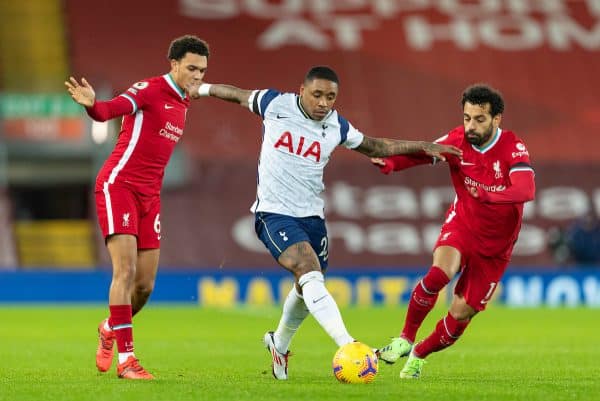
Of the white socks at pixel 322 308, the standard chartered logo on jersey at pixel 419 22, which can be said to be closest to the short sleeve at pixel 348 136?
the white socks at pixel 322 308

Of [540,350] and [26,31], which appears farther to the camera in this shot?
[26,31]

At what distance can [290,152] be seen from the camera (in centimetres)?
855

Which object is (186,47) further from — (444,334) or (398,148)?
(444,334)

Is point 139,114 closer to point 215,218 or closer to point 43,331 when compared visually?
point 43,331

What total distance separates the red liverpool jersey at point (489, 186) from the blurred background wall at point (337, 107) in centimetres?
1458

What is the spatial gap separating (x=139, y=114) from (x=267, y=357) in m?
3.39

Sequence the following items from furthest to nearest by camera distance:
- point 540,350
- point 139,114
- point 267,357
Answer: point 540,350
point 267,357
point 139,114

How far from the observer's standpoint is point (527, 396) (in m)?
7.51

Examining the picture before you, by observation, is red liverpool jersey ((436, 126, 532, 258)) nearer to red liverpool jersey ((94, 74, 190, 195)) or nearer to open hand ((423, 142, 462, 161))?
open hand ((423, 142, 462, 161))

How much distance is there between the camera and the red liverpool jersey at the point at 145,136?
8.85 m

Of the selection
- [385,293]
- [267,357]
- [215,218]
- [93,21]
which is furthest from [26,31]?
[267,357]

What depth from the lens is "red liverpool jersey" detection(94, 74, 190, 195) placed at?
885cm

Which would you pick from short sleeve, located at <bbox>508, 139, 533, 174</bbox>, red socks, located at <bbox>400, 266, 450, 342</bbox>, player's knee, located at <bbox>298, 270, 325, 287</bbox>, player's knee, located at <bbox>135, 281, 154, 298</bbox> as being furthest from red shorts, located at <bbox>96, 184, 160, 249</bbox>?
short sleeve, located at <bbox>508, 139, 533, 174</bbox>

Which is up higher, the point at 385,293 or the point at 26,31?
the point at 26,31
